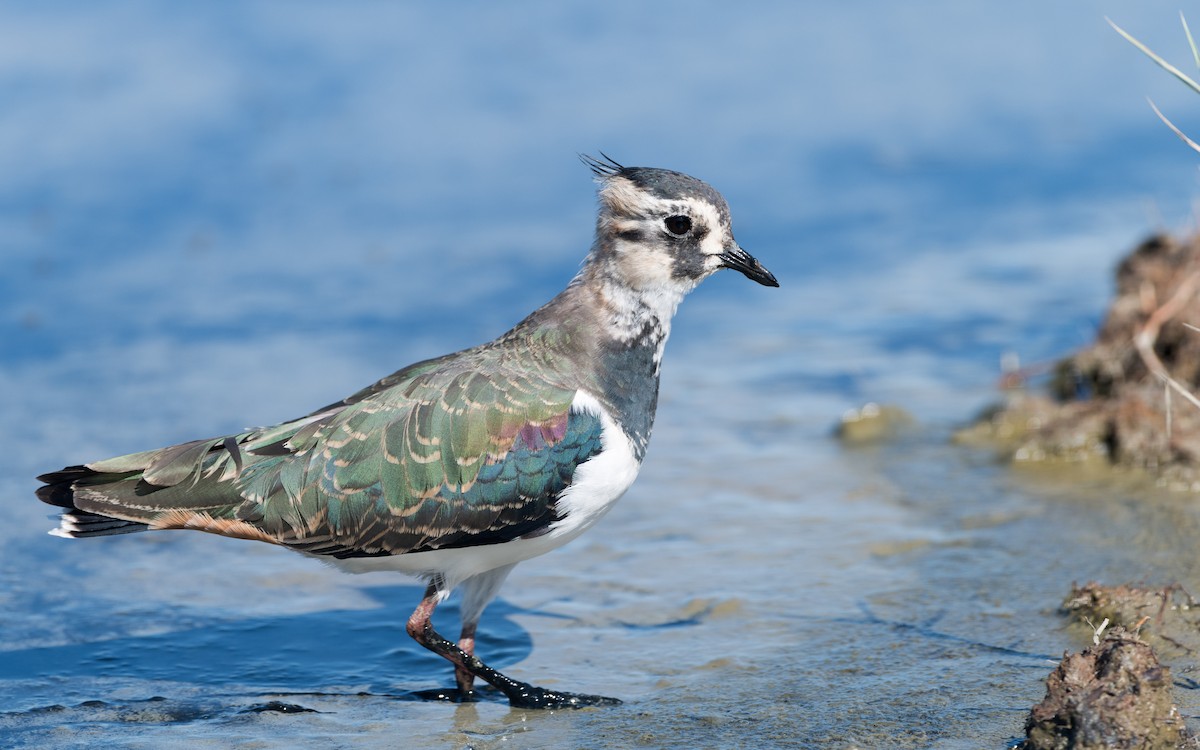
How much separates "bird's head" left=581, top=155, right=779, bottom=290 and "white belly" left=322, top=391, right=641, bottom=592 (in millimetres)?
708

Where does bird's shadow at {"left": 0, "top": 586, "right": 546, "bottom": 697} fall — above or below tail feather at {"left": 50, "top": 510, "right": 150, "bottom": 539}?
below

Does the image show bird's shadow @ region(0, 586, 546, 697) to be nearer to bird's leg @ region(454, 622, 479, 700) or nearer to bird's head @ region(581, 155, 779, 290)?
bird's leg @ region(454, 622, 479, 700)

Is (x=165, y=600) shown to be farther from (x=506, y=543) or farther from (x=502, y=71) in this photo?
(x=502, y=71)

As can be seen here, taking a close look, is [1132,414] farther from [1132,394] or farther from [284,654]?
[284,654]

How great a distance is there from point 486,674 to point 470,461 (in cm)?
93

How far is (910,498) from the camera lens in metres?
8.47

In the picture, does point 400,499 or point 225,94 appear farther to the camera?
point 225,94

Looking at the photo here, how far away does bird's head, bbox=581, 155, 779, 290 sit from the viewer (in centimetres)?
671

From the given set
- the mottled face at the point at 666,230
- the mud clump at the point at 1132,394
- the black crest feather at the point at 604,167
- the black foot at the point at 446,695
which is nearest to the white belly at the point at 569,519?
the black foot at the point at 446,695

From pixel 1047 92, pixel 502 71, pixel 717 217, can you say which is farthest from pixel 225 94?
pixel 717 217

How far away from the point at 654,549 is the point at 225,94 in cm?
904

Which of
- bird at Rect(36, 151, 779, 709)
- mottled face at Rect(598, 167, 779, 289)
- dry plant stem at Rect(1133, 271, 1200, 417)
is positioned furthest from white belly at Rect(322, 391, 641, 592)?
dry plant stem at Rect(1133, 271, 1200, 417)

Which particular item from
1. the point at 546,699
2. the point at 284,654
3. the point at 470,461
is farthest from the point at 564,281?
the point at 546,699

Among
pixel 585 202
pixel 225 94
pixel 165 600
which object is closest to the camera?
pixel 165 600
